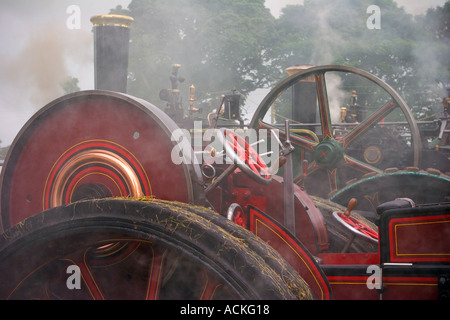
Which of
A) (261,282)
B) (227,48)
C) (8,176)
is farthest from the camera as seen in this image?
(227,48)

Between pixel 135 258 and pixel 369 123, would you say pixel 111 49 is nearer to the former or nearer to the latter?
pixel 135 258

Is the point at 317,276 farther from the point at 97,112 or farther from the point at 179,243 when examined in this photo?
the point at 97,112

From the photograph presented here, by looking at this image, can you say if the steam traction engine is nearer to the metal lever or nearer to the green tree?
the metal lever

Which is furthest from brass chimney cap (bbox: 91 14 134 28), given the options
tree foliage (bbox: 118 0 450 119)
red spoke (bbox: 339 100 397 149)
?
tree foliage (bbox: 118 0 450 119)

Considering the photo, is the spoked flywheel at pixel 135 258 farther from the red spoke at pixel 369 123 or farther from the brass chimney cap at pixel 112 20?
the red spoke at pixel 369 123

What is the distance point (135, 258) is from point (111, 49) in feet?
6.69

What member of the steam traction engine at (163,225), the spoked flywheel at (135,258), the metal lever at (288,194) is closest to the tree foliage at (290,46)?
the steam traction engine at (163,225)

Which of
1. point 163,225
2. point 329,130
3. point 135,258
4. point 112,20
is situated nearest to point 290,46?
point 329,130

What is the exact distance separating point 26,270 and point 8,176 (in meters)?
0.72

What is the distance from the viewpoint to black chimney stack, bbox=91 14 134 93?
369 cm

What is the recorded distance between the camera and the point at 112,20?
12.2ft

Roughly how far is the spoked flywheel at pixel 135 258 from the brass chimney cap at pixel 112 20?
2.09m
